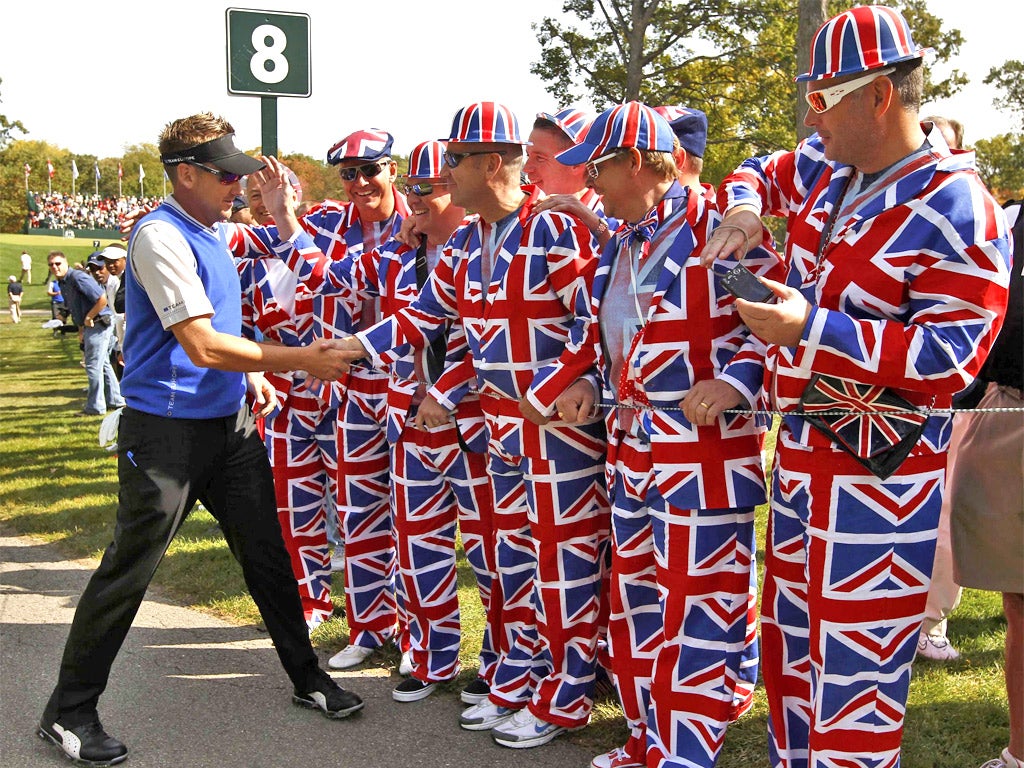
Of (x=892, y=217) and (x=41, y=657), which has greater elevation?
(x=892, y=217)

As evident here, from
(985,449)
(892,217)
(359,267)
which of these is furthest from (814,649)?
(359,267)

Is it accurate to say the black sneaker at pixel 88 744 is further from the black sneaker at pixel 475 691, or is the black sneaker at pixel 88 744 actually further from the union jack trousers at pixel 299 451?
the union jack trousers at pixel 299 451

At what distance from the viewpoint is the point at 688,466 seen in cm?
336

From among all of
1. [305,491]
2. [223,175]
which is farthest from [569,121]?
[305,491]

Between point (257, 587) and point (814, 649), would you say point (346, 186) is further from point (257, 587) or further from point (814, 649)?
point (814, 649)

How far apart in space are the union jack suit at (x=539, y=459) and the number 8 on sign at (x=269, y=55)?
9.14 ft

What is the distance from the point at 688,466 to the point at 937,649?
6.64ft

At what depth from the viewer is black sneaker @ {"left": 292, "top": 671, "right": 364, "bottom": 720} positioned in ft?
14.1

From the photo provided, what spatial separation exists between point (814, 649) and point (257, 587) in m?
2.30

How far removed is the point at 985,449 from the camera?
342 centimetres

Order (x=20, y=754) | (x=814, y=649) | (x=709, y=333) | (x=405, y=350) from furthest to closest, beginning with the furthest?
(x=405, y=350)
(x=20, y=754)
(x=709, y=333)
(x=814, y=649)

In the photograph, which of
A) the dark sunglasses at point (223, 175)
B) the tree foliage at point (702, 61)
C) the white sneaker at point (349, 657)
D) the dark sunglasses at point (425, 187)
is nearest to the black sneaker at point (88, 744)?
the white sneaker at point (349, 657)

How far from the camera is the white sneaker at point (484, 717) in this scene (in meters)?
4.23

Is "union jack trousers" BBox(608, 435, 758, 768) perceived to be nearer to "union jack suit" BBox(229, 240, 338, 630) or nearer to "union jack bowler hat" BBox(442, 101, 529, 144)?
"union jack bowler hat" BBox(442, 101, 529, 144)
